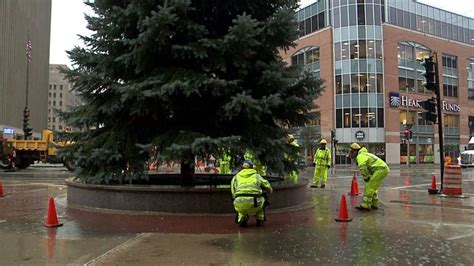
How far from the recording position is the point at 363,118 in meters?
57.3

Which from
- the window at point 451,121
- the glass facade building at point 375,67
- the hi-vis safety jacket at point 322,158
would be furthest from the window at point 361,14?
the hi-vis safety jacket at point 322,158

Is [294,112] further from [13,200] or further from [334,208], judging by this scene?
[13,200]

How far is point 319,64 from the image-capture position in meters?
60.9

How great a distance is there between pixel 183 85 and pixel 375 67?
166ft

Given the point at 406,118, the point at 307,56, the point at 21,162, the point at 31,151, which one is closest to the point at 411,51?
the point at 406,118

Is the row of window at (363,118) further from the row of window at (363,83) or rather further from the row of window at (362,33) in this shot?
the row of window at (362,33)

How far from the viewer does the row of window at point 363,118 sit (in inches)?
2249

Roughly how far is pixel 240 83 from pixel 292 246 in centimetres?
511

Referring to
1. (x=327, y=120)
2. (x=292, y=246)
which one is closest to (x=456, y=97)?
(x=327, y=120)

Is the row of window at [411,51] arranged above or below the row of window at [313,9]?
below

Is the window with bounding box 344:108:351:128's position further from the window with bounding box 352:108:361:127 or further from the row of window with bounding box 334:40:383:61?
the row of window with bounding box 334:40:383:61

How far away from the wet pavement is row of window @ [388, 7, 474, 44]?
5214 centimetres

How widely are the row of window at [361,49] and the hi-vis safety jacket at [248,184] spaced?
50976 mm

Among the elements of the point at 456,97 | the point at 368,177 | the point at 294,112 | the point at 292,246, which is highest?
the point at 456,97
